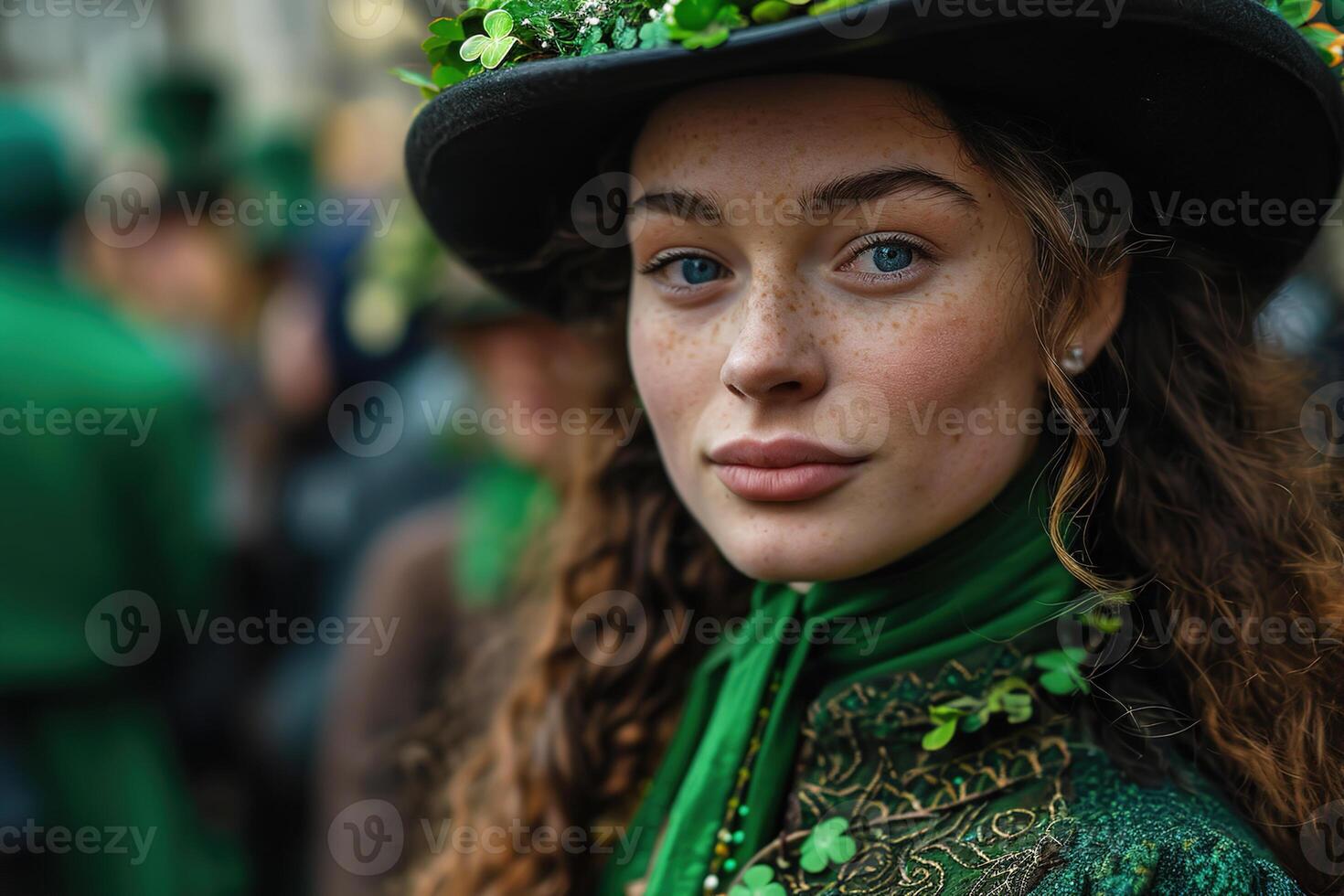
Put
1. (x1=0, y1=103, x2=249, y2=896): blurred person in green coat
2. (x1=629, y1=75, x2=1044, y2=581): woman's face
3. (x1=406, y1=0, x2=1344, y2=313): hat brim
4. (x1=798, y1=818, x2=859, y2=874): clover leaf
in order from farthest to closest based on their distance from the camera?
1. (x1=0, y1=103, x2=249, y2=896): blurred person in green coat
2. (x1=798, y1=818, x2=859, y2=874): clover leaf
3. (x1=629, y1=75, x2=1044, y2=581): woman's face
4. (x1=406, y1=0, x2=1344, y2=313): hat brim

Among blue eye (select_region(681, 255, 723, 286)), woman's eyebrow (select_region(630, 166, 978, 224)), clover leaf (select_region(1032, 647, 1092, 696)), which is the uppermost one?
woman's eyebrow (select_region(630, 166, 978, 224))

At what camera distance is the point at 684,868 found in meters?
1.76

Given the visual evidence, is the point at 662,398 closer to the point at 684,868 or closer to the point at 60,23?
the point at 684,868

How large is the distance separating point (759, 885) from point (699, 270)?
790 millimetres

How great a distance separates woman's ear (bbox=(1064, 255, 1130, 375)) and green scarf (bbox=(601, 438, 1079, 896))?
0.38 feet

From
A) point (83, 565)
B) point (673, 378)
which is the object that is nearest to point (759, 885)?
point (673, 378)

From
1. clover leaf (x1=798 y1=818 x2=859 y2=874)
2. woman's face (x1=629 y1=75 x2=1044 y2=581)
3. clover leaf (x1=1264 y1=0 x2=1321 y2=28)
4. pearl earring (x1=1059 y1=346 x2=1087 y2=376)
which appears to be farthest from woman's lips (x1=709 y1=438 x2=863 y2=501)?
clover leaf (x1=1264 y1=0 x2=1321 y2=28)

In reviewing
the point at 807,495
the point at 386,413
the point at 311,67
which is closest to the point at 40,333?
the point at 386,413

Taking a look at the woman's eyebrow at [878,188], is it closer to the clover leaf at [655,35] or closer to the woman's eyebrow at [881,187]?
the woman's eyebrow at [881,187]

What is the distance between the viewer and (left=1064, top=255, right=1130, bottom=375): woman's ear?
160cm

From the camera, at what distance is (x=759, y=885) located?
1.65 meters

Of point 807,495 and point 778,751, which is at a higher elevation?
point 807,495

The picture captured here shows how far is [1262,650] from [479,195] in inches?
49.2

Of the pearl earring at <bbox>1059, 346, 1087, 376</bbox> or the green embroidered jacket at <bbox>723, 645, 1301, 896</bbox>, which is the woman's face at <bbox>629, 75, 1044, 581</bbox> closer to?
the pearl earring at <bbox>1059, 346, 1087, 376</bbox>
